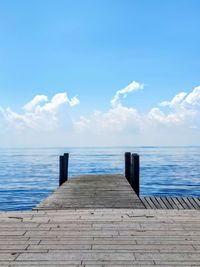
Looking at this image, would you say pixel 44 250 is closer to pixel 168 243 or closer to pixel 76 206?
pixel 168 243

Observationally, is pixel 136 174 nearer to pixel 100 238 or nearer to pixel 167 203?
pixel 167 203

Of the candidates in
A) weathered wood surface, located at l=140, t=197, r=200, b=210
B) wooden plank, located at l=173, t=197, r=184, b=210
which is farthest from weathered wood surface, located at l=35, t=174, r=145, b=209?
wooden plank, located at l=173, t=197, r=184, b=210

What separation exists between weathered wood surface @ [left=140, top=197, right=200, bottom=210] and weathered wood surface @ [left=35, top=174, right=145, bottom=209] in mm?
793

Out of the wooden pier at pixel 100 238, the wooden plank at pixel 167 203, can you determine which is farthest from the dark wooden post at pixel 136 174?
the wooden pier at pixel 100 238

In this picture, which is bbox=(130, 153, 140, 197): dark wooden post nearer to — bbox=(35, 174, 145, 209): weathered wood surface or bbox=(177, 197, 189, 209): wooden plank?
bbox=(35, 174, 145, 209): weathered wood surface

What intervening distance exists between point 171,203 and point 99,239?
761 centimetres

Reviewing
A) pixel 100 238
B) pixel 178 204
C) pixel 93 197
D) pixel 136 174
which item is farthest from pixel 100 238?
pixel 136 174

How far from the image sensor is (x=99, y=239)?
5.55m

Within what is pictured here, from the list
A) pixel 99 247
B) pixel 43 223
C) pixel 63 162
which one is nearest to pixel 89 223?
pixel 43 223

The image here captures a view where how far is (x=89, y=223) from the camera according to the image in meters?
6.68

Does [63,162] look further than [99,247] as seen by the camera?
Yes

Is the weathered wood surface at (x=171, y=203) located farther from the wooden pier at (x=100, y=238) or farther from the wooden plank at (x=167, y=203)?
the wooden pier at (x=100, y=238)

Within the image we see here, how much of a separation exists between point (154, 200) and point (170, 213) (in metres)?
5.81

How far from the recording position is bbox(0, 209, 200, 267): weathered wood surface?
15.2 ft
